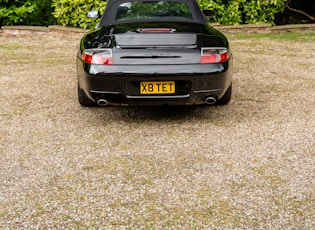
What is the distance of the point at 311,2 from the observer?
13.3 meters

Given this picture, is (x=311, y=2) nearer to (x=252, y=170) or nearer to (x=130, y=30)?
(x=130, y=30)

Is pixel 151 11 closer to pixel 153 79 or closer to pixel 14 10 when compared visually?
pixel 153 79

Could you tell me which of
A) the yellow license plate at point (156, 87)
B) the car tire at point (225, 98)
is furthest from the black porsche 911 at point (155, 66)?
the car tire at point (225, 98)

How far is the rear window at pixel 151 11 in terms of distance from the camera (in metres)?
5.82

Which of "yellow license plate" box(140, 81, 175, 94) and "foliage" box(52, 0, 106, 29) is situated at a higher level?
"yellow license plate" box(140, 81, 175, 94)

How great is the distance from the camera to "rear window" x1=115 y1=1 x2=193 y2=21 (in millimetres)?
5825

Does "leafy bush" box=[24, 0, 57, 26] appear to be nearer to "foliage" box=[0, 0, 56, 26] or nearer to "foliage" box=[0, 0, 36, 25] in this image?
"foliage" box=[0, 0, 56, 26]

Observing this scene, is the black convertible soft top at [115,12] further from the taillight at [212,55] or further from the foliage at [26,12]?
the foliage at [26,12]

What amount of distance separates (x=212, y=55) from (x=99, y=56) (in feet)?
3.60

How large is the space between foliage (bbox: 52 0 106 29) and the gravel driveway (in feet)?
14.8

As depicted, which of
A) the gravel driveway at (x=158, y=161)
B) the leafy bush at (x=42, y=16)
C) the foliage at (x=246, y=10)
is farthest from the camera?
the leafy bush at (x=42, y=16)

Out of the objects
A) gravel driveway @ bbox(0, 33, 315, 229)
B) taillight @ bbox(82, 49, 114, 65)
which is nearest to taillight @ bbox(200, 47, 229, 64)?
gravel driveway @ bbox(0, 33, 315, 229)

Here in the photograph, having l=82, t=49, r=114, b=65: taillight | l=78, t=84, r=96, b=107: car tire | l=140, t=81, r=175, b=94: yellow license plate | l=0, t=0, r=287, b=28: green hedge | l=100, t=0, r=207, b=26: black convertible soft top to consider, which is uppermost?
l=100, t=0, r=207, b=26: black convertible soft top

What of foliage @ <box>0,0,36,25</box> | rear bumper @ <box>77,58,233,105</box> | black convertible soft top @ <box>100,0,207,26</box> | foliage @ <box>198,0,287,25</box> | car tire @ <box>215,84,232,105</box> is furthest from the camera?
foliage @ <box>198,0,287,25</box>
